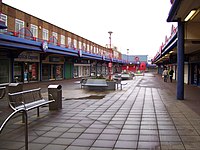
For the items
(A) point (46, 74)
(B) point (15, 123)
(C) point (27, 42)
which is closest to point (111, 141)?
(B) point (15, 123)

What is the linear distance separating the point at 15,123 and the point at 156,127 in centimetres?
370

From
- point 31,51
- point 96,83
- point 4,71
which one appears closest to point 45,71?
point 31,51

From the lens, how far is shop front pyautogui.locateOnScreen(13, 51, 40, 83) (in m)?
23.5

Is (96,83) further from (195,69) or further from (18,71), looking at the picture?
(18,71)

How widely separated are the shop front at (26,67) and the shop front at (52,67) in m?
1.77

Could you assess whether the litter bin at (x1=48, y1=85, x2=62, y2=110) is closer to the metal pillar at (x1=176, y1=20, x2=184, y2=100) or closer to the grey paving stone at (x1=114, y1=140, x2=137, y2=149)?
the grey paving stone at (x1=114, y1=140, x2=137, y2=149)

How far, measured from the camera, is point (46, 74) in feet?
97.7

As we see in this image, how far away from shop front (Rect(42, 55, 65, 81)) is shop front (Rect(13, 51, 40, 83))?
1768 mm

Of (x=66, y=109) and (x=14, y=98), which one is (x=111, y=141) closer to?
(x=14, y=98)

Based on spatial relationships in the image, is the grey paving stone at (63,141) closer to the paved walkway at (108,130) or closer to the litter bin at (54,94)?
the paved walkway at (108,130)

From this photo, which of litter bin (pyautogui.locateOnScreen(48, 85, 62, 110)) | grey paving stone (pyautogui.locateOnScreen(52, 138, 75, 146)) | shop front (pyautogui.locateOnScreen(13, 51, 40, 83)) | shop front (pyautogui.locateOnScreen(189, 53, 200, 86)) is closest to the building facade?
shop front (pyautogui.locateOnScreen(13, 51, 40, 83))

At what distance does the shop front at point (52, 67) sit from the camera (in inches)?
1155

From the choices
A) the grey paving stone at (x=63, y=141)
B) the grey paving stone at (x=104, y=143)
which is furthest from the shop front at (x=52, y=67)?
the grey paving stone at (x=104, y=143)

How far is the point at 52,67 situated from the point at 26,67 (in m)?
6.67
